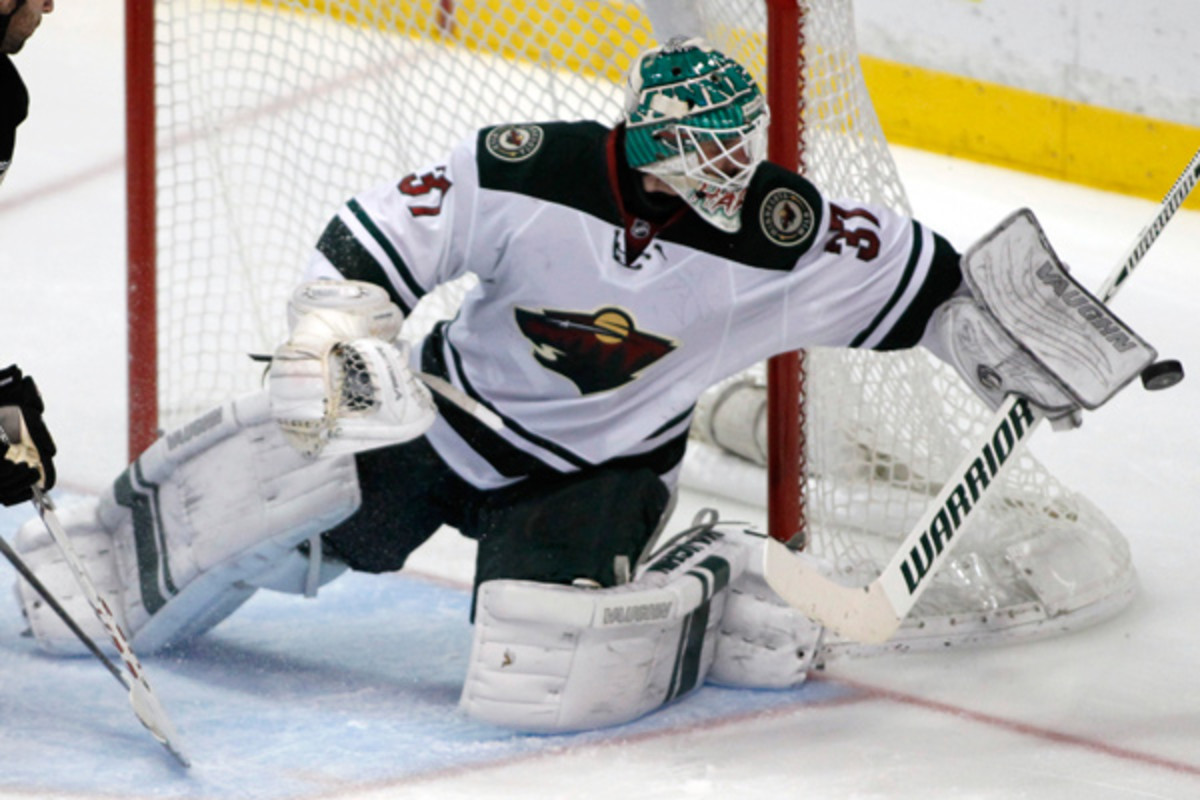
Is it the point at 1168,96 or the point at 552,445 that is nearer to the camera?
the point at 552,445

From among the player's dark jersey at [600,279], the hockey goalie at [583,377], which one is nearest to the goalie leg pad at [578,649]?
the hockey goalie at [583,377]

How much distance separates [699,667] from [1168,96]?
2405 millimetres

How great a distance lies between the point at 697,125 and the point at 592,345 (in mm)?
347

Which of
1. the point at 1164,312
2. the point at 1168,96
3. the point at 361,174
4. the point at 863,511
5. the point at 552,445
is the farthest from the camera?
the point at 1168,96

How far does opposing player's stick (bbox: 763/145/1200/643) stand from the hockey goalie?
6 centimetres

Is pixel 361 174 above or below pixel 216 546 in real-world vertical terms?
above

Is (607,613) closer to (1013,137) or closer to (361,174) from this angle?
(361,174)

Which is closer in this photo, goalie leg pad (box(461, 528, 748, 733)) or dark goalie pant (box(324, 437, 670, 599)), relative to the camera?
A: goalie leg pad (box(461, 528, 748, 733))

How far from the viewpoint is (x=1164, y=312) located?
489cm

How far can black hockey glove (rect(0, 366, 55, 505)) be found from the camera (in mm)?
3039

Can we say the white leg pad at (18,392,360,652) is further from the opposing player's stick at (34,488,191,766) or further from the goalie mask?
the goalie mask

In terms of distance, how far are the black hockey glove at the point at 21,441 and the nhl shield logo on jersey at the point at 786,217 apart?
0.98m

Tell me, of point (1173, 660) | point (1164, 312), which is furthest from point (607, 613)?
point (1164, 312)

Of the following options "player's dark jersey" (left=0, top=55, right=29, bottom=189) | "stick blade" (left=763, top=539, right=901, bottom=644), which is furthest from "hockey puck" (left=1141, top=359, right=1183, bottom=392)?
"player's dark jersey" (left=0, top=55, right=29, bottom=189)
